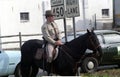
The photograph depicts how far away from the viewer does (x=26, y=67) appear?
13109 mm

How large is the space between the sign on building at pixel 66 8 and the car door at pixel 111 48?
543cm

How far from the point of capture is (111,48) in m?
18.3

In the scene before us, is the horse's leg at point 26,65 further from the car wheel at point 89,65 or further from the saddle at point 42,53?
the car wheel at point 89,65

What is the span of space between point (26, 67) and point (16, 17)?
88.5 feet

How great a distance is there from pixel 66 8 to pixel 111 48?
19.0 feet

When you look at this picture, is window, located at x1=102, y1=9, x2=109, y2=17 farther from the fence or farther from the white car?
the white car

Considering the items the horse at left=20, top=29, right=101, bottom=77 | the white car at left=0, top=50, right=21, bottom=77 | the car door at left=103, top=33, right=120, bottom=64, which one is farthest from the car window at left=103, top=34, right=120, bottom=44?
the horse at left=20, top=29, right=101, bottom=77

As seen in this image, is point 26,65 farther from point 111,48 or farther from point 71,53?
point 111,48

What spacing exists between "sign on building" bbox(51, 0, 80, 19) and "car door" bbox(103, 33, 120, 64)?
214 inches

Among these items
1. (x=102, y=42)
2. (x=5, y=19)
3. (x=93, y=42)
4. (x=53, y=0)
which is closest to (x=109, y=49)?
(x=102, y=42)

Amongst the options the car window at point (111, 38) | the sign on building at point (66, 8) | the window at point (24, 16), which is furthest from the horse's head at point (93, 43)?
the window at point (24, 16)

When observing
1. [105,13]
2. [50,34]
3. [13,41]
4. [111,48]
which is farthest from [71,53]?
[105,13]

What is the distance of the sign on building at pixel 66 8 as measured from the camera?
506 inches

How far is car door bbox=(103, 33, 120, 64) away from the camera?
18188mm
